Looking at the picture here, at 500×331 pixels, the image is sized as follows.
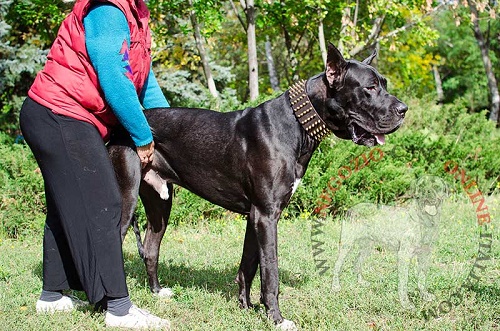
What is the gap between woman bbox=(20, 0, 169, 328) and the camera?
11.0ft

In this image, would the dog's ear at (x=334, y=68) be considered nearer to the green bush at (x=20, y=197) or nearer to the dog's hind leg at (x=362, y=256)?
the dog's hind leg at (x=362, y=256)

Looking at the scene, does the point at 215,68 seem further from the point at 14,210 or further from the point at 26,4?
the point at 14,210

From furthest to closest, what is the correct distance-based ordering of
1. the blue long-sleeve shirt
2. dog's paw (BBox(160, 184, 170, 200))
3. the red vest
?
dog's paw (BBox(160, 184, 170, 200))
the red vest
the blue long-sleeve shirt

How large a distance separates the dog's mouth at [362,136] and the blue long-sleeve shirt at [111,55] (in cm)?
138

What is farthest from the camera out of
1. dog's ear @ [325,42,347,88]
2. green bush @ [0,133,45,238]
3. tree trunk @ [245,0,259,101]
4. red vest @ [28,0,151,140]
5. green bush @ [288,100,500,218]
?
tree trunk @ [245,0,259,101]

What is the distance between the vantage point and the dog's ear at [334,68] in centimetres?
362

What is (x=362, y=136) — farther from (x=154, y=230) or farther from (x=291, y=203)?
(x=291, y=203)

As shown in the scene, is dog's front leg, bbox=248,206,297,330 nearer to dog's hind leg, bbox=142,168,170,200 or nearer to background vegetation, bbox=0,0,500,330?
background vegetation, bbox=0,0,500,330

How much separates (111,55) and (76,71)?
10.9 inches

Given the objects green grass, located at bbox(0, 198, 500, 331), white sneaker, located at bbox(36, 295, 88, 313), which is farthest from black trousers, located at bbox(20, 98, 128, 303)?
white sneaker, located at bbox(36, 295, 88, 313)

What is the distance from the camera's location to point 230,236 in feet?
21.6

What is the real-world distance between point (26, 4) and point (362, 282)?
7.33m

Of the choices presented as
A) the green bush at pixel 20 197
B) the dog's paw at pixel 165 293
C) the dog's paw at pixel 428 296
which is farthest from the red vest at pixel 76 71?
the green bush at pixel 20 197

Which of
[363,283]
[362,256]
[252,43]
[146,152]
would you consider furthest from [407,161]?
[146,152]
